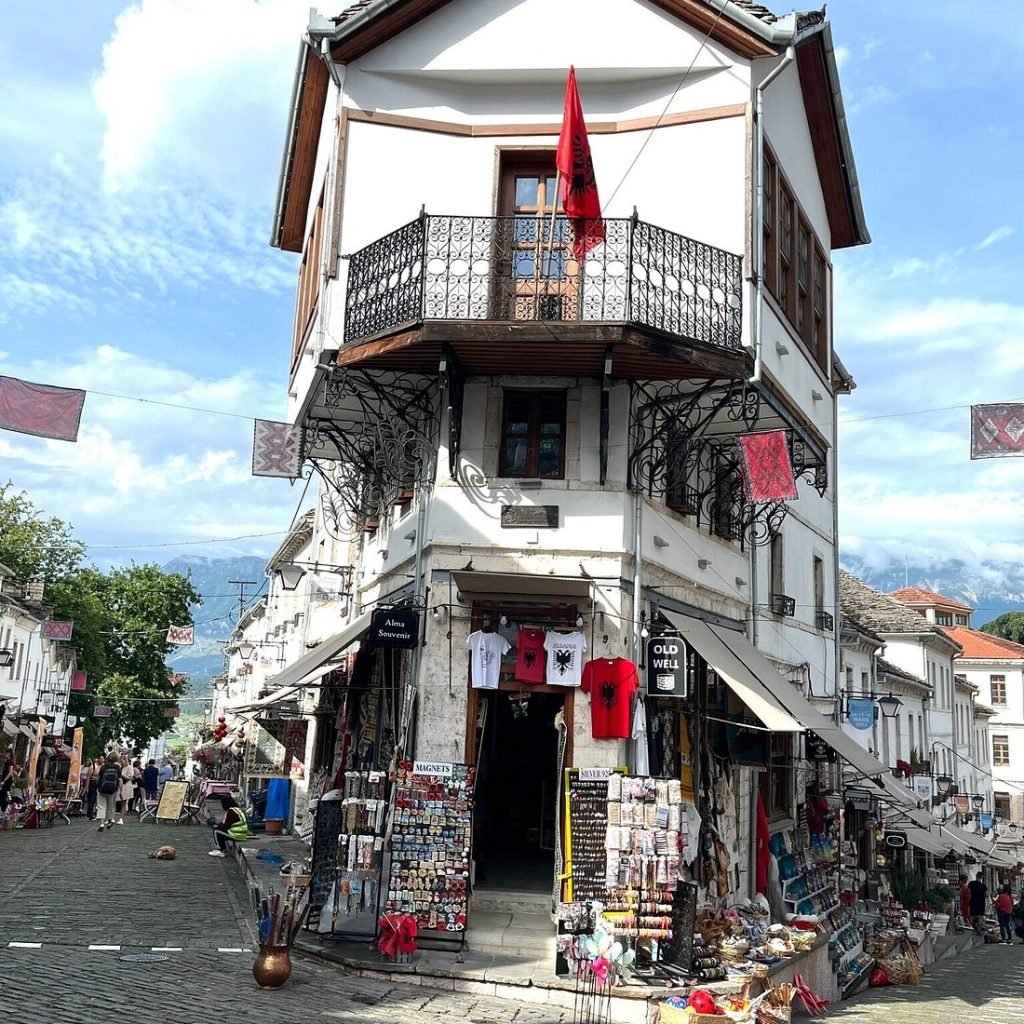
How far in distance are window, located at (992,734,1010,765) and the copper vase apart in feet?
215

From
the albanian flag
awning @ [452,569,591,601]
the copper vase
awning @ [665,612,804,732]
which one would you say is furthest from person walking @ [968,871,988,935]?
the albanian flag

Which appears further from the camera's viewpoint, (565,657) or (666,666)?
(666,666)

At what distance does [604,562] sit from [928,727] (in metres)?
37.5

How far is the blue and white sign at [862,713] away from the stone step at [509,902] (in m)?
12.6

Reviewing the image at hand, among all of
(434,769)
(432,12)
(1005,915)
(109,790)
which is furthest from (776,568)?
(109,790)

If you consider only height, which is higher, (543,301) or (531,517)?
(543,301)

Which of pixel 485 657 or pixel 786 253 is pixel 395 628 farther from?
pixel 786 253

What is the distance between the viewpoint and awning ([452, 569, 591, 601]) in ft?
43.2

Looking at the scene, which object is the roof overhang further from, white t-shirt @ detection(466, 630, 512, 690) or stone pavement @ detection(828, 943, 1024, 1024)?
stone pavement @ detection(828, 943, 1024, 1024)

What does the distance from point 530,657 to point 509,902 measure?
307cm

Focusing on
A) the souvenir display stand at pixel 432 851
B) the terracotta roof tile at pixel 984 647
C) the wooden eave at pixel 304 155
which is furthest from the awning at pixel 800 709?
the terracotta roof tile at pixel 984 647

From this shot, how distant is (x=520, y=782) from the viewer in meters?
18.1

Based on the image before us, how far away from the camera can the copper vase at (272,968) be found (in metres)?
10.6

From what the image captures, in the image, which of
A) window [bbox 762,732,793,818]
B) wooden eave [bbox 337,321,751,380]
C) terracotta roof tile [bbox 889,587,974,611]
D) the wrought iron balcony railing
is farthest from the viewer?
terracotta roof tile [bbox 889,587,974,611]
